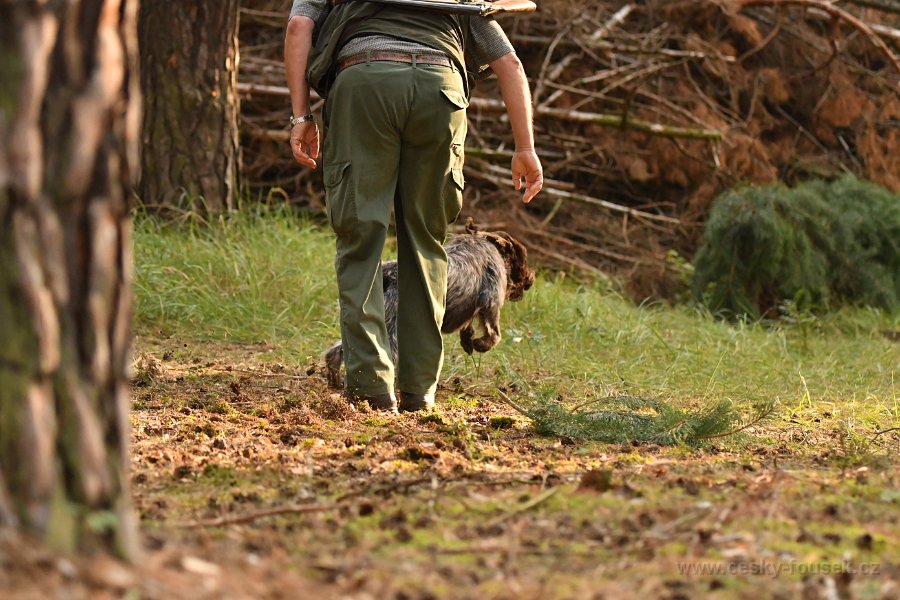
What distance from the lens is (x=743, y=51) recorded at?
11.7 m

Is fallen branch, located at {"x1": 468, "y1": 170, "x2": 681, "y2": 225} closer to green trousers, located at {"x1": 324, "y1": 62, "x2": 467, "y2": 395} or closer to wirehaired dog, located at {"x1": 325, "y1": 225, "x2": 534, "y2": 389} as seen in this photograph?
Result: wirehaired dog, located at {"x1": 325, "y1": 225, "x2": 534, "y2": 389}

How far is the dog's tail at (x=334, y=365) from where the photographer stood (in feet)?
17.8

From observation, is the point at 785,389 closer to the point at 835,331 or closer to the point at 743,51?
the point at 835,331

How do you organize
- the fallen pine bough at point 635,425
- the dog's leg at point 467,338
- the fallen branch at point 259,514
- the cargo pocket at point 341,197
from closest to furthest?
1. the fallen branch at point 259,514
2. the fallen pine bough at point 635,425
3. the cargo pocket at point 341,197
4. the dog's leg at point 467,338

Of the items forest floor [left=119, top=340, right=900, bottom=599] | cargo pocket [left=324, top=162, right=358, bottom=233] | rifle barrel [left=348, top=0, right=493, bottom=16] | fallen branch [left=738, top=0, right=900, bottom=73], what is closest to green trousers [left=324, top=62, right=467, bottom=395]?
cargo pocket [left=324, top=162, right=358, bottom=233]

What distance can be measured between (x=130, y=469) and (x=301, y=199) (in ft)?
22.4

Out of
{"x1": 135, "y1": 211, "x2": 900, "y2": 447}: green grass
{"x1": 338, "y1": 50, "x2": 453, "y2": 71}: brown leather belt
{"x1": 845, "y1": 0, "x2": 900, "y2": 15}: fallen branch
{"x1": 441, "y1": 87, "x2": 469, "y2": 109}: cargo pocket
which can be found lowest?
{"x1": 135, "y1": 211, "x2": 900, "y2": 447}: green grass

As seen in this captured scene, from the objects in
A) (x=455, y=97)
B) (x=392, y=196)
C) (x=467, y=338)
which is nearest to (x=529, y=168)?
(x=455, y=97)

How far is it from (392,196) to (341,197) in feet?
0.73

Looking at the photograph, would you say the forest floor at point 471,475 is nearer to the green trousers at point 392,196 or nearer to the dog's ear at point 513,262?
the green trousers at point 392,196

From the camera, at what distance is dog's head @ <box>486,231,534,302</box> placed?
6148mm

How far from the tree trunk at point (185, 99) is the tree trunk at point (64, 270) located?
20.3ft

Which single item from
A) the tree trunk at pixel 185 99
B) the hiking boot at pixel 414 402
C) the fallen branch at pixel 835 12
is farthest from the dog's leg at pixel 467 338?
the fallen branch at pixel 835 12

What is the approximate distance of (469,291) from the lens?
572 centimetres
